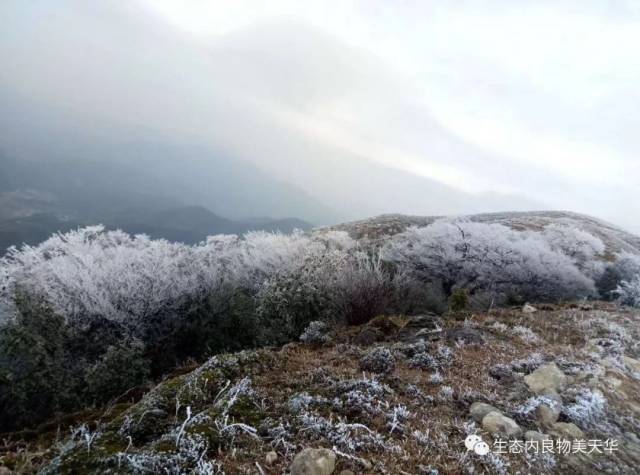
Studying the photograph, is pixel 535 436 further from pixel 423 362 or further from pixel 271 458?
pixel 271 458

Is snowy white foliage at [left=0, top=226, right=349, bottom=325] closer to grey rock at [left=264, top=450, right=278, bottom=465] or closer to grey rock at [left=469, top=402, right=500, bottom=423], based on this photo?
grey rock at [left=264, top=450, right=278, bottom=465]

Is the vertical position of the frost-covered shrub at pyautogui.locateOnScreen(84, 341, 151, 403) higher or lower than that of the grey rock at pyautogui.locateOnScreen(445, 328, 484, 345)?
lower

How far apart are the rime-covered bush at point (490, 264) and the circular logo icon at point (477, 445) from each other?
45.2 feet

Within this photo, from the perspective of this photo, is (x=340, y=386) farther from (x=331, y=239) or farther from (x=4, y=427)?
(x=331, y=239)

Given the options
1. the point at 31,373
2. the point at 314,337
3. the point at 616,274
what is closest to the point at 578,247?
the point at 616,274

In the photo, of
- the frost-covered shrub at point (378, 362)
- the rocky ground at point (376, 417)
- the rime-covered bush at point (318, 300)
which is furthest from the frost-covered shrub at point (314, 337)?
the rime-covered bush at point (318, 300)

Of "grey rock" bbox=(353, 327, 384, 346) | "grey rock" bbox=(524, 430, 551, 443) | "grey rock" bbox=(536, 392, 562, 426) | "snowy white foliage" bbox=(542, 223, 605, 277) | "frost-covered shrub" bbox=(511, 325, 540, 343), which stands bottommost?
"grey rock" bbox=(353, 327, 384, 346)

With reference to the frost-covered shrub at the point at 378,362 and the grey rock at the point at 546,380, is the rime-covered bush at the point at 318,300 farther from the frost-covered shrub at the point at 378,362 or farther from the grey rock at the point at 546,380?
the grey rock at the point at 546,380

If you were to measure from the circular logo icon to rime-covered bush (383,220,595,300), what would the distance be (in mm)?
13791

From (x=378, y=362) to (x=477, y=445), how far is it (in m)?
1.85

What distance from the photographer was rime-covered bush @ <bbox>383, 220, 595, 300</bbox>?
57.4 feet

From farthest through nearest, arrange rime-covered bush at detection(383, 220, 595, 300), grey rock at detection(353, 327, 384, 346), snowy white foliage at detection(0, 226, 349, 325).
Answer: rime-covered bush at detection(383, 220, 595, 300)
snowy white foliage at detection(0, 226, 349, 325)
grey rock at detection(353, 327, 384, 346)

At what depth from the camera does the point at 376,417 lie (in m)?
3.84

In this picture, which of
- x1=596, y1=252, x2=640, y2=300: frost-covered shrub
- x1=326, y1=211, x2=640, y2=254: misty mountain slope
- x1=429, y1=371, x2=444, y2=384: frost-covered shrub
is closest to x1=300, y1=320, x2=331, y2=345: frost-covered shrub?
x1=429, y1=371, x2=444, y2=384: frost-covered shrub
